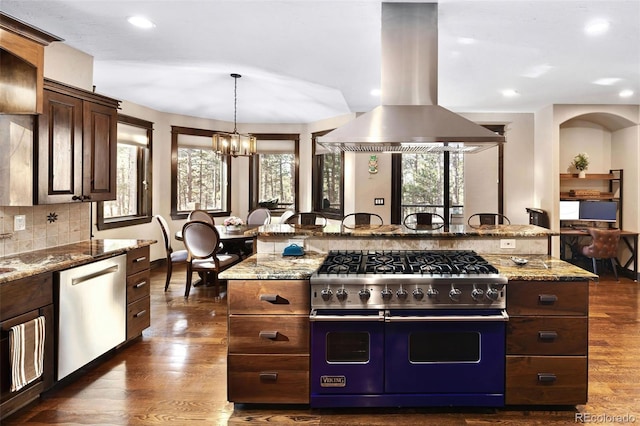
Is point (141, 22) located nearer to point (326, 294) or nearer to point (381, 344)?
point (326, 294)

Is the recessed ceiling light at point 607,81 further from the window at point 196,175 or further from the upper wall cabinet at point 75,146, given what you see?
the window at point 196,175

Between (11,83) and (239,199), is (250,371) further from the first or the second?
(239,199)

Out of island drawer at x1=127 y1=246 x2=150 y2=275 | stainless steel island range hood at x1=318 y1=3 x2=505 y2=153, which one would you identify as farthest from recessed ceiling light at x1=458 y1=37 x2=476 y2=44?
island drawer at x1=127 y1=246 x2=150 y2=275

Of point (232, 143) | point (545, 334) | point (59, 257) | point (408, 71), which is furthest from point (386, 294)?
point (232, 143)

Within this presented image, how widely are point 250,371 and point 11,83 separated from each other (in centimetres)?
228

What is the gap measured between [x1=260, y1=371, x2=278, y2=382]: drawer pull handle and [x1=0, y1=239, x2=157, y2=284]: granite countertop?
1.42m

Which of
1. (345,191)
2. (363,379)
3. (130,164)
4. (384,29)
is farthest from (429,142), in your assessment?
(130,164)

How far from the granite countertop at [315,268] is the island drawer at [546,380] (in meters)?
0.46

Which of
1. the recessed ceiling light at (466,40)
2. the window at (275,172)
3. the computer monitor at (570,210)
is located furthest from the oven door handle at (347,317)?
the window at (275,172)

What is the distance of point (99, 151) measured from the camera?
3.27 m

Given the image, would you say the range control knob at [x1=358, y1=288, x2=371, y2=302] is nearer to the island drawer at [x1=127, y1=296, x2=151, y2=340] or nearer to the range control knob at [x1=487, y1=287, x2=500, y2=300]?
Result: the range control knob at [x1=487, y1=287, x2=500, y2=300]

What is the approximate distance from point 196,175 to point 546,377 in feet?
20.5

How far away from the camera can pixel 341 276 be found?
7.41 feet

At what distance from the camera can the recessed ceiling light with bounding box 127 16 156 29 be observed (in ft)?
9.83
